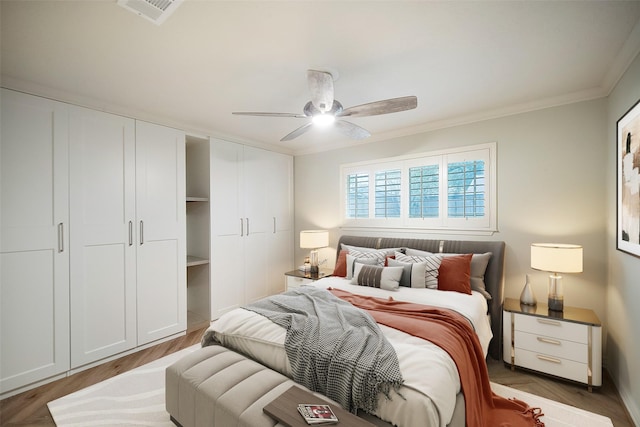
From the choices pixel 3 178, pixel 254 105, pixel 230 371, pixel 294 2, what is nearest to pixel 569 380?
pixel 230 371

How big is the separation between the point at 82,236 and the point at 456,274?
12.0 feet

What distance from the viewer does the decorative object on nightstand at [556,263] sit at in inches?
95.2

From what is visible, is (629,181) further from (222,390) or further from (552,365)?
(222,390)

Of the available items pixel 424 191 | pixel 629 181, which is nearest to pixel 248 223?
pixel 424 191

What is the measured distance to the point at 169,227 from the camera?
3367 millimetres

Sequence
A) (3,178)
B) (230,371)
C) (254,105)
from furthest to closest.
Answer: (254,105) < (3,178) < (230,371)

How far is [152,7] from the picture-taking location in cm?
156

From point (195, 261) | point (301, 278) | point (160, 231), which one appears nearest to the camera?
point (160, 231)

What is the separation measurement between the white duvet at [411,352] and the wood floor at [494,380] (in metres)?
0.45

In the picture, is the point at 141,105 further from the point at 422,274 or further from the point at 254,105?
the point at 422,274

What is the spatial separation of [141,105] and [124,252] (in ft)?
5.05

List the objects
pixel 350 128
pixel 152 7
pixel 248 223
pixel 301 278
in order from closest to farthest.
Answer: pixel 152 7 < pixel 350 128 < pixel 301 278 < pixel 248 223

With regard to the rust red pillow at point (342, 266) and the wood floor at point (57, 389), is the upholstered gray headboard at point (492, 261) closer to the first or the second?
the rust red pillow at point (342, 266)

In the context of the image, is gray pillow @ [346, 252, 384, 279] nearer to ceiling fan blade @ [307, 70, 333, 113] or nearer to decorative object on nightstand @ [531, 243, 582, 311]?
decorative object on nightstand @ [531, 243, 582, 311]
